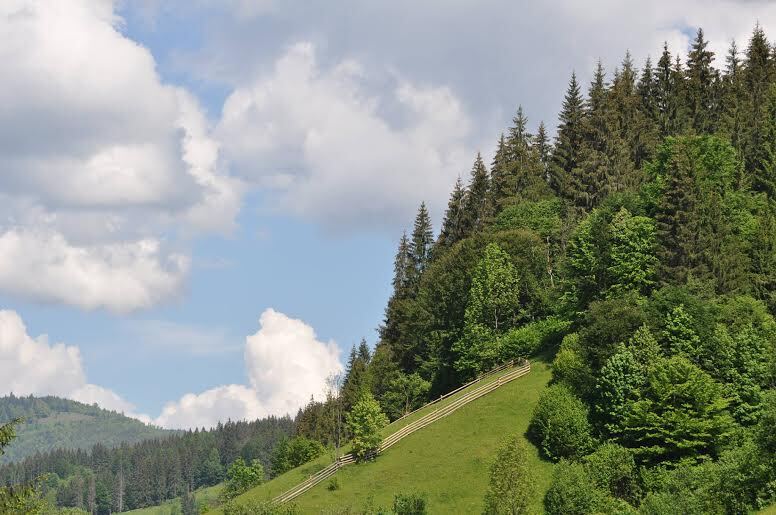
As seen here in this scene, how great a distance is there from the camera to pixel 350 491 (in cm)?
7231

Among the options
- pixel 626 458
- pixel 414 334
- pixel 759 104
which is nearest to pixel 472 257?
pixel 414 334

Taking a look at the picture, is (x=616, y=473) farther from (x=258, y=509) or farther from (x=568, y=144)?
(x=568, y=144)

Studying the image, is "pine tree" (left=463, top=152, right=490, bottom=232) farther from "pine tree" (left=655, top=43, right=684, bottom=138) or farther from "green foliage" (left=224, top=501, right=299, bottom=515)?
"green foliage" (left=224, top=501, right=299, bottom=515)

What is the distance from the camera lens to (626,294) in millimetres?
78688

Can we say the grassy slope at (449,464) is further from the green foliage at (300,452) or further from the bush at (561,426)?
the green foliage at (300,452)

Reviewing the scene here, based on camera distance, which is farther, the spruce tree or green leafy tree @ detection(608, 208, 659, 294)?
the spruce tree

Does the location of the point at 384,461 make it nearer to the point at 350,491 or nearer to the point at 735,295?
the point at 350,491

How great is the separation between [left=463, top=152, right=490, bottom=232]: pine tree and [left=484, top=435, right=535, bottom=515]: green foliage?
66.8 meters

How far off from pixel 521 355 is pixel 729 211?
27340 mm

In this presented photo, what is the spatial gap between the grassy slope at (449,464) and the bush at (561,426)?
1.68 metres

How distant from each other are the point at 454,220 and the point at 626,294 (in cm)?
5189

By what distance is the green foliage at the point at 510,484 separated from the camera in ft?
181

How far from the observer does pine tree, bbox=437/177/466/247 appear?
12662 cm

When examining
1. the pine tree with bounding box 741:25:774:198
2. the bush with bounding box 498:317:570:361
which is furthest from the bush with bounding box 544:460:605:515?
the pine tree with bounding box 741:25:774:198
